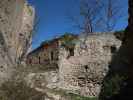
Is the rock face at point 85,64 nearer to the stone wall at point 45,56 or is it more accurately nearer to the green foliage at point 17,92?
the stone wall at point 45,56

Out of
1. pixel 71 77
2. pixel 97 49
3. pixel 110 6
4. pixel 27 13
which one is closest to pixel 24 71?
pixel 71 77

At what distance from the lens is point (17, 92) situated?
7434 millimetres

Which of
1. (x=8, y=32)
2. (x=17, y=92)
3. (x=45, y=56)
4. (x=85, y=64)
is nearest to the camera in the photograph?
(x=8, y=32)

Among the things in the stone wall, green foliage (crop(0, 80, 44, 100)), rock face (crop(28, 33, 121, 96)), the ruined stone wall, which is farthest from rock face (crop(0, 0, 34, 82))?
the stone wall

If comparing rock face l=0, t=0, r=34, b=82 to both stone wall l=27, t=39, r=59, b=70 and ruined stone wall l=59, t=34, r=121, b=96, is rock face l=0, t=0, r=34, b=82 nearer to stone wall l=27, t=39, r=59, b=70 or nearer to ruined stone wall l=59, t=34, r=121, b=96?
ruined stone wall l=59, t=34, r=121, b=96

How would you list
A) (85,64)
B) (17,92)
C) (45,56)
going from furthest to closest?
(45,56)
(85,64)
(17,92)

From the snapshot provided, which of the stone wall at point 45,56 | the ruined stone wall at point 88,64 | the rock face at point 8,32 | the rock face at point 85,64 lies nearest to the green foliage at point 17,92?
the rock face at point 8,32

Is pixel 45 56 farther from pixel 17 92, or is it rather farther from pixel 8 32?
pixel 8 32

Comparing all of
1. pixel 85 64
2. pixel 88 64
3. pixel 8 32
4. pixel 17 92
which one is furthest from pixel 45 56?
pixel 8 32

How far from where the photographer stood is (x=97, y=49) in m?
15.2

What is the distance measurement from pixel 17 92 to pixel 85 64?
782 centimetres

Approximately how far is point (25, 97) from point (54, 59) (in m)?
7.67

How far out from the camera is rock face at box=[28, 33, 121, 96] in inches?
556

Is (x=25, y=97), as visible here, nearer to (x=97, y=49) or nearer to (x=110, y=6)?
(x=97, y=49)
